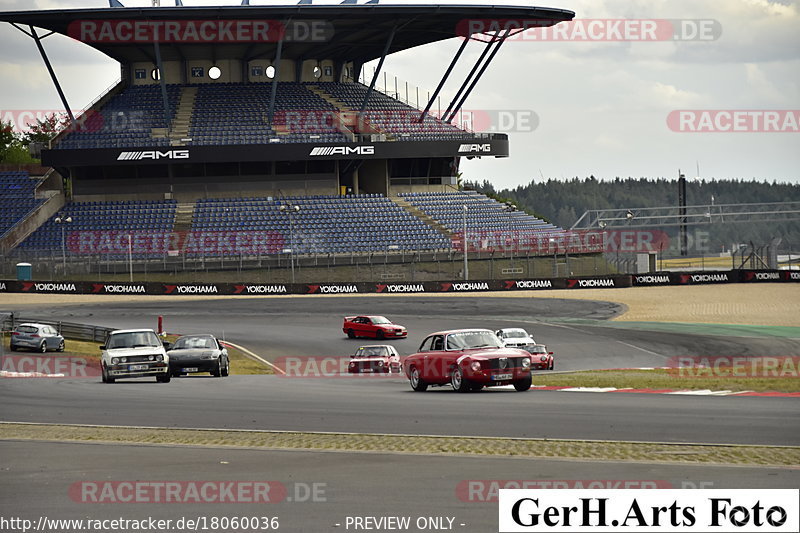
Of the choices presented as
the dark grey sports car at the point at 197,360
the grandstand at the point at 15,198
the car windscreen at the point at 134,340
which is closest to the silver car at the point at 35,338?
the dark grey sports car at the point at 197,360

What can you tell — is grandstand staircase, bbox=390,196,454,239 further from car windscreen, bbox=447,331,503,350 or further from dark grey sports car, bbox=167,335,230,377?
car windscreen, bbox=447,331,503,350

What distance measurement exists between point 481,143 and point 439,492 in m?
70.4

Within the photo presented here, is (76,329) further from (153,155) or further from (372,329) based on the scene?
(153,155)

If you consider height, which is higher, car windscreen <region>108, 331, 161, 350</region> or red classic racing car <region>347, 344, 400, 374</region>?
car windscreen <region>108, 331, 161, 350</region>

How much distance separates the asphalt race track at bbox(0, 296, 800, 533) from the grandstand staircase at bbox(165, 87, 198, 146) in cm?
5114

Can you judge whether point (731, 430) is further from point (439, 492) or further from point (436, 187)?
point (436, 187)

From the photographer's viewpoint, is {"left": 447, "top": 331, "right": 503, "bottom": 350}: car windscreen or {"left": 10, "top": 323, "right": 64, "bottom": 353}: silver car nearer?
{"left": 447, "top": 331, "right": 503, "bottom": 350}: car windscreen

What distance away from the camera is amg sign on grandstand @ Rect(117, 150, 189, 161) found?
244 feet

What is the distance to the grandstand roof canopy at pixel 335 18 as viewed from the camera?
69.8 metres

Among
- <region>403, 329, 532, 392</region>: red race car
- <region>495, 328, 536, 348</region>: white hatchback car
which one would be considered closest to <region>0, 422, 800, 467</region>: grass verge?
<region>403, 329, 532, 392</region>: red race car

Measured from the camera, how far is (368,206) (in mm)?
76000

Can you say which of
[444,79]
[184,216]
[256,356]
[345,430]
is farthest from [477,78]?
[345,430]

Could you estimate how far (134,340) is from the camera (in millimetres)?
26531

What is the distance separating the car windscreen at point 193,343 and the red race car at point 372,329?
53.7 ft
